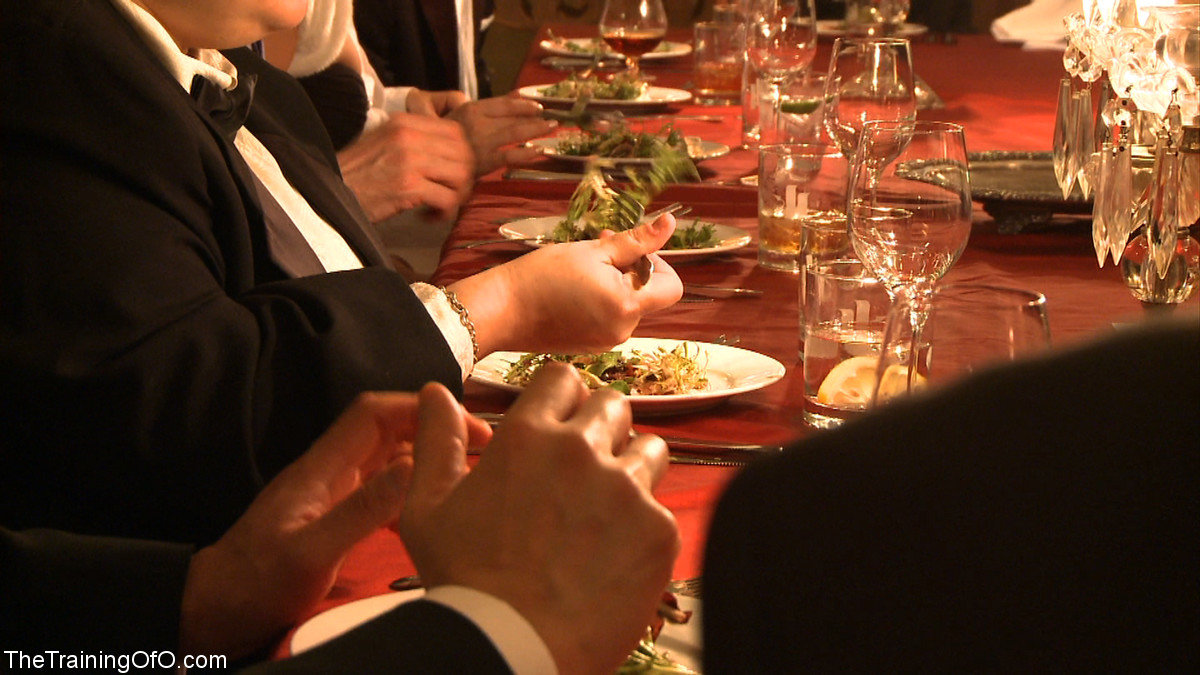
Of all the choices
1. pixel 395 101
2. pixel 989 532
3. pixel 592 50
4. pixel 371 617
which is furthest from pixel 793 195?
pixel 592 50

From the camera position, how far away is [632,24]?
3.80 meters

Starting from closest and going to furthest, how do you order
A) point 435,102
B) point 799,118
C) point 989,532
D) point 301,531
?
point 989,532, point 301,531, point 799,118, point 435,102

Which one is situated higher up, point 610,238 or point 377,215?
point 610,238

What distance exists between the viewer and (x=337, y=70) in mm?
3086

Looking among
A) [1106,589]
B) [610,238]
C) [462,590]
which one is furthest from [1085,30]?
[1106,589]

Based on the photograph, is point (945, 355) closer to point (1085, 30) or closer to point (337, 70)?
point (1085, 30)

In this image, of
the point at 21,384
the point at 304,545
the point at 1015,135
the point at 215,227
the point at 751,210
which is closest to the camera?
the point at 304,545

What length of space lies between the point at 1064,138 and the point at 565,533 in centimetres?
155

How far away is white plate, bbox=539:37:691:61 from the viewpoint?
4.32 meters

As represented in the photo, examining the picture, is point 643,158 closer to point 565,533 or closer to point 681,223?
point 681,223

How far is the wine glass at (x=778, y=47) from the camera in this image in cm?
274

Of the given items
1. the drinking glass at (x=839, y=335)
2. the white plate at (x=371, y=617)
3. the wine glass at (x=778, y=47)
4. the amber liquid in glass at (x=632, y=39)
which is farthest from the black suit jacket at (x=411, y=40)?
the white plate at (x=371, y=617)

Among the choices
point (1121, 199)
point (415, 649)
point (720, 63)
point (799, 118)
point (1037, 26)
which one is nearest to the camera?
point (415, 649)

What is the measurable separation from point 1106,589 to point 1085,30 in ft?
5.53
